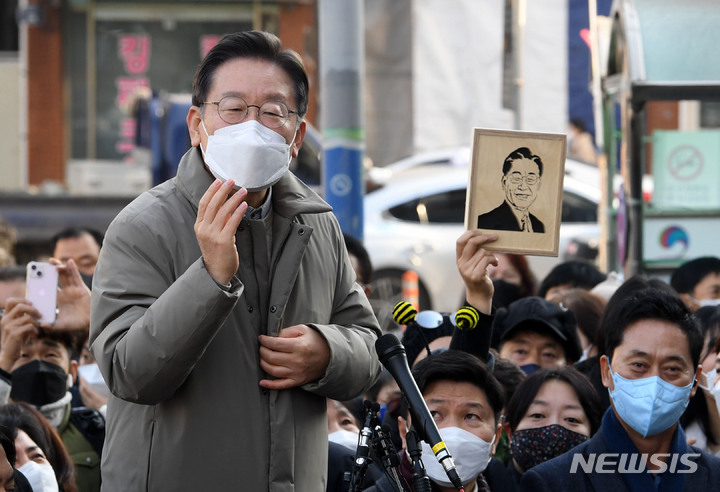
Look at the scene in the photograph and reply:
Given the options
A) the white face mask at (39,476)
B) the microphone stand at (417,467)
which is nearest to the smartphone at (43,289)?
the white face mask at (39,476)

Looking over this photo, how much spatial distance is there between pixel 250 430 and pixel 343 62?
4766 mm

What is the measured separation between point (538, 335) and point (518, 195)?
1860mm

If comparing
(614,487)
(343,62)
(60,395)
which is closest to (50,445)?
(60,395)

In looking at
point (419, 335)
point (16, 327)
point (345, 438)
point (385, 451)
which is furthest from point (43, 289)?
point (385, 451)

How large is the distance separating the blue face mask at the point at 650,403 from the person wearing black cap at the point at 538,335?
1.62 metres

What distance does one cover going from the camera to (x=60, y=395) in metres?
A: 5.31

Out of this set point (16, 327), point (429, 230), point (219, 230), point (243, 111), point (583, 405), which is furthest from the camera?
point (429, 230)

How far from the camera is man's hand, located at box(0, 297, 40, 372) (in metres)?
5.09

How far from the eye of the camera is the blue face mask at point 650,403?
419 centimetres

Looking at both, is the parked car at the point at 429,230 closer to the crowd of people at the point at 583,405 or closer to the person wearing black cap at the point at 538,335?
the person wearing black cap at the point at 538,335

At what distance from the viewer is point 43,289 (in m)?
5.18

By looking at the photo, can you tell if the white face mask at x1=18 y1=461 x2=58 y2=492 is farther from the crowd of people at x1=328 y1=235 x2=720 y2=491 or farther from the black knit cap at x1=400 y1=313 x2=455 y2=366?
the black knit cap at x1=400 y1=313 x2=455 y2=366

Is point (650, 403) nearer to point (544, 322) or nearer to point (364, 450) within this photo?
point (364, 450)

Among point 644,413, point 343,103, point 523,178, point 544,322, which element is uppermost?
point 343,103
